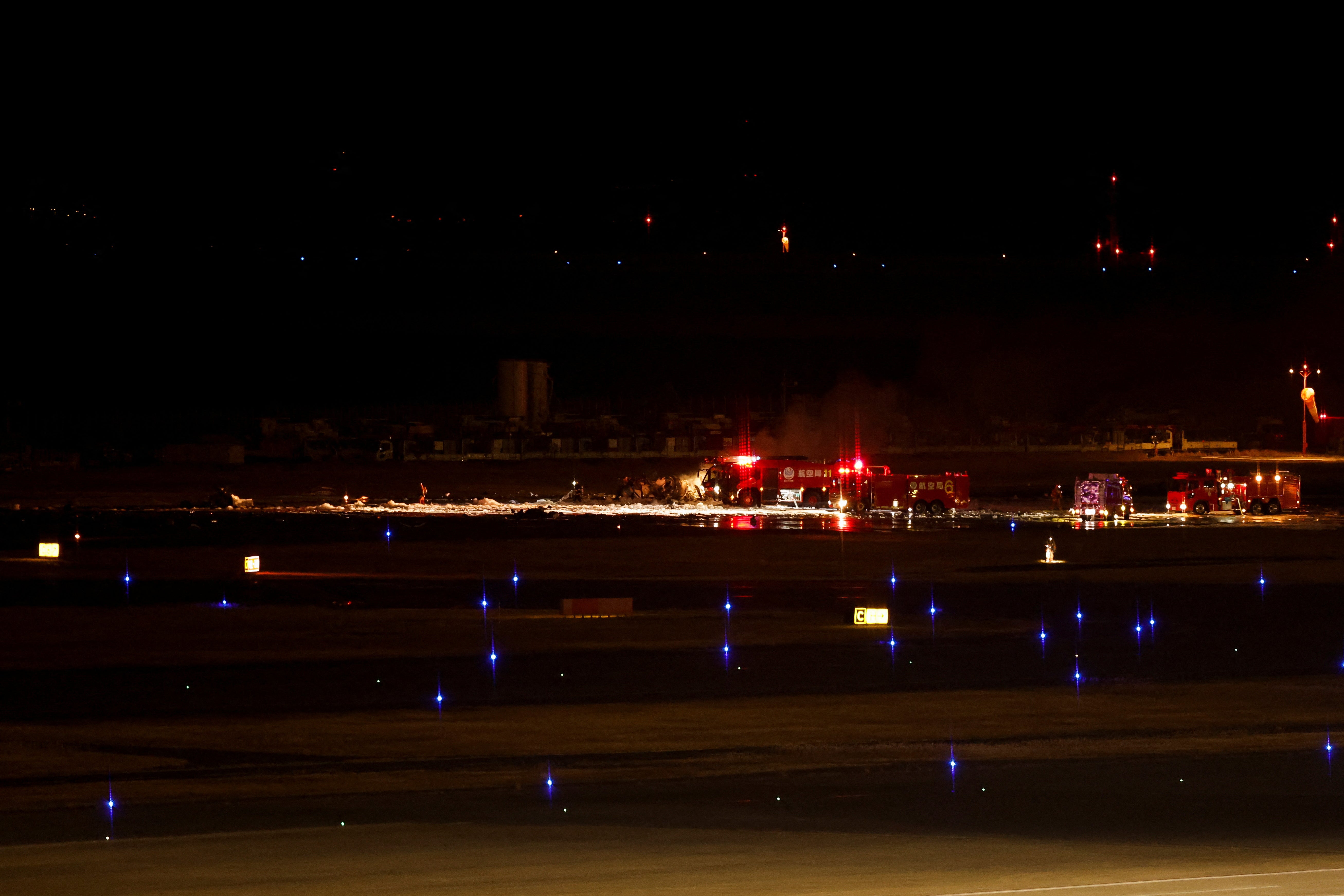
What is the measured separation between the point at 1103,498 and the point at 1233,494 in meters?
5.33

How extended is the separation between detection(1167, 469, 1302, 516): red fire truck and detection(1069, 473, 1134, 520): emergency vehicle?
10.2ft

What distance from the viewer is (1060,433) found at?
75625 mm

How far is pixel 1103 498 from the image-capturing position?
40.6 metres

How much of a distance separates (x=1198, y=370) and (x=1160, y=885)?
83.3 meters

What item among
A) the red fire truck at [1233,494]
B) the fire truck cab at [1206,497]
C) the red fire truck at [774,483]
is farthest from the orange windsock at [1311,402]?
the red fire truck at [774,483]

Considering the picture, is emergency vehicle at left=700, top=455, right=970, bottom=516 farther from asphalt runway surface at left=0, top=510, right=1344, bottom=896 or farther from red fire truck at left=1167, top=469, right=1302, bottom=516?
asphalt runway surface at left=0, top=510, right=1344, bottom=896

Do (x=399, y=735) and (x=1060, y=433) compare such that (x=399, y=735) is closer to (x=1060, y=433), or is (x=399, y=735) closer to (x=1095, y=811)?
(x=1095, y=811)

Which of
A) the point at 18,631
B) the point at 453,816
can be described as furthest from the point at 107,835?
the point at 18,631

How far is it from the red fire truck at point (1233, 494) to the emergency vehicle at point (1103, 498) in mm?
3123

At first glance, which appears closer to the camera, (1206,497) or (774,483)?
(1206,497)

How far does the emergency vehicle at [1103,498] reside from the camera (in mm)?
40406

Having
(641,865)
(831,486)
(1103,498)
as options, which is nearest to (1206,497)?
(1103,498)

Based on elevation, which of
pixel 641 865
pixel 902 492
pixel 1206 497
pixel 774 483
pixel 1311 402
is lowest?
pixel 641 865

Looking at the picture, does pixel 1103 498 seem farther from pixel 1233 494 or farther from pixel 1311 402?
pixel 1311 402
